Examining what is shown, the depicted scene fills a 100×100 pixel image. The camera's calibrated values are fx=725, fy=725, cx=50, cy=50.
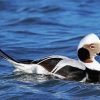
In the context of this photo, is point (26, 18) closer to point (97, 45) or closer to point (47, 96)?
point (97, 45)

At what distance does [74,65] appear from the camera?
33.4 ft

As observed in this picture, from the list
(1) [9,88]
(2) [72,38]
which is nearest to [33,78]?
(1) [9,88]

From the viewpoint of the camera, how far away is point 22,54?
12.5 metres

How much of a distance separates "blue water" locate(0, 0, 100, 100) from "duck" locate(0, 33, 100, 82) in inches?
Answer: 4.1

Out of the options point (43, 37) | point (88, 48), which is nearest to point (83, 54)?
point (88, 48)

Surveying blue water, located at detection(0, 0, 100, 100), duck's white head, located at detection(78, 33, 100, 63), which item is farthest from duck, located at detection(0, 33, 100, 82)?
blue water, located at detection(0, 0, 100, 100)

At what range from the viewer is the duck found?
10.2 meters

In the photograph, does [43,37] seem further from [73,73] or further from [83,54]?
[73,73]

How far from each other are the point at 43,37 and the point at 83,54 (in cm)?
360

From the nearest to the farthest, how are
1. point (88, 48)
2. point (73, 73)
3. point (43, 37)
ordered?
point (73, 73) → point (88, 48) → point (43, 37)

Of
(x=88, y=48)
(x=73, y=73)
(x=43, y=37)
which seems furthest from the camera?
(x=43, y=37)

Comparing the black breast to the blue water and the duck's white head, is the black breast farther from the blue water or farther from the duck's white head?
the duck's white head

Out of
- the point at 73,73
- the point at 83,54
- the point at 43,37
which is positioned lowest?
the point at 73,73

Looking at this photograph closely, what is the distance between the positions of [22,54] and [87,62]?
92.5 inches
